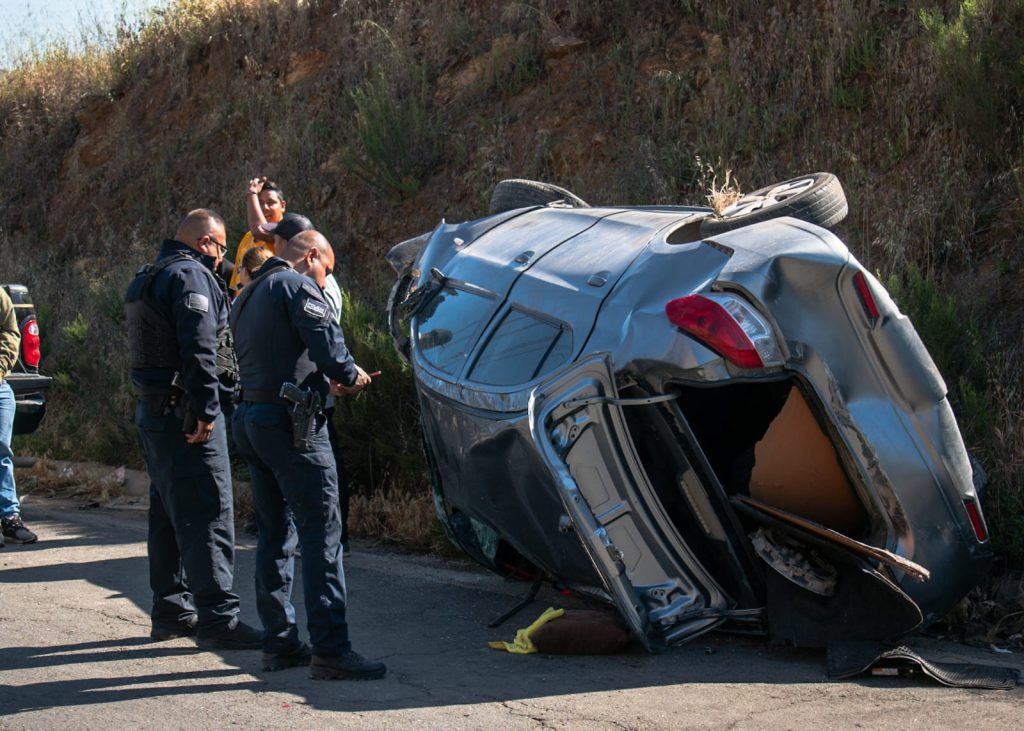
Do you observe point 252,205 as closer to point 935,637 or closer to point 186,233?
point 186,233

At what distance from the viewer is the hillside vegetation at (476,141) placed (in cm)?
859

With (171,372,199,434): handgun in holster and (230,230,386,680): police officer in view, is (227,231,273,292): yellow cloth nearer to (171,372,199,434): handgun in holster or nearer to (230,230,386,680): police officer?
(171,372,199,434): handgun in holster

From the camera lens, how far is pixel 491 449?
5441 millimetres

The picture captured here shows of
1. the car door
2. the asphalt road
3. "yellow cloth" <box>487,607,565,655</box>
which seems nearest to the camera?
the asphalt road

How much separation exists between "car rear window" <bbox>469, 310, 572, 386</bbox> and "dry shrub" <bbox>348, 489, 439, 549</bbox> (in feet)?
7.68

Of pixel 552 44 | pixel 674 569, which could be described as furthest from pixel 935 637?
pixel 552 44

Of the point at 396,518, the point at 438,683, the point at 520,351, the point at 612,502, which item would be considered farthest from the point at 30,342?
the point at 612,502

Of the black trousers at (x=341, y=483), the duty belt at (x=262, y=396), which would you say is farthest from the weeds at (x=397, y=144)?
the duty belt at (x=262, y=396)

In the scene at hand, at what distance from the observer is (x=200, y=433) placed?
568cm

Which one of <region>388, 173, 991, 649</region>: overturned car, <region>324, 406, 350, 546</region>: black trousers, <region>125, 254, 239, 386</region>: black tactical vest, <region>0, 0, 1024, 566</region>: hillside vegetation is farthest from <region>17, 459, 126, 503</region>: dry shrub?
<region>388, 173, 991, 649</region>: overturned car

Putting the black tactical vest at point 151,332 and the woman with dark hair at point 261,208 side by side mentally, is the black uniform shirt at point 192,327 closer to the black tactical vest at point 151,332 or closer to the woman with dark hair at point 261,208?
the black tactical vest at point 151,332

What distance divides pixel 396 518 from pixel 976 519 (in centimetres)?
409

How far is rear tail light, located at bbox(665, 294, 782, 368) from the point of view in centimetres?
471

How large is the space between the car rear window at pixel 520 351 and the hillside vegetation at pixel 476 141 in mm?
2353
